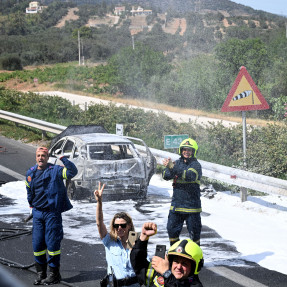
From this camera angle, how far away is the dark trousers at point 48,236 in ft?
24.2

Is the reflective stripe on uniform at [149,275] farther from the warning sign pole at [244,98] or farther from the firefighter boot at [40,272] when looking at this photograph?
the warning sign pole at [244,98]

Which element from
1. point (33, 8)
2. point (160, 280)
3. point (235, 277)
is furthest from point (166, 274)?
point (33, 8)

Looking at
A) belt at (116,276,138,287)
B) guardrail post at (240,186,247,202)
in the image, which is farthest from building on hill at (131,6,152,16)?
belt at (116,276,138,287)

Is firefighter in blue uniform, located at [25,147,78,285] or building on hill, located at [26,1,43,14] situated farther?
building on hill, located at [26,1,43,14]

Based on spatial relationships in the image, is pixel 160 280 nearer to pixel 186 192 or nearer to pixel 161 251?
pixel 161 251

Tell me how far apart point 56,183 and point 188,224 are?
1.81m

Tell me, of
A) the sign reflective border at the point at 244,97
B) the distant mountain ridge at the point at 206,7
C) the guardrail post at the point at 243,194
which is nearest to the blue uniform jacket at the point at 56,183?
the guardrail post at the point at 243,194

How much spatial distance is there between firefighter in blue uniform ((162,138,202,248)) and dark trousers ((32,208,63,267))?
5.05 ft

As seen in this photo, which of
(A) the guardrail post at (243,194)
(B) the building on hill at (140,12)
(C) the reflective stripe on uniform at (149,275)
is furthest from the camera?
(B) the building on hill at (140,12)

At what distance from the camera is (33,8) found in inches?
6767

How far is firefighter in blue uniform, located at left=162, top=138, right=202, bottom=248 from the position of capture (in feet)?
26.6

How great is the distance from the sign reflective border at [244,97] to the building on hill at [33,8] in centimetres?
15881

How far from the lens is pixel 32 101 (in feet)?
107

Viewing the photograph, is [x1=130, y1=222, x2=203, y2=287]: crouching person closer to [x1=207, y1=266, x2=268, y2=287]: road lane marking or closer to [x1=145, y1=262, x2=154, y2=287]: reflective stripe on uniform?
[x1=145, y1=262, x2=154, y2=287]: reflective stripe on uniform
